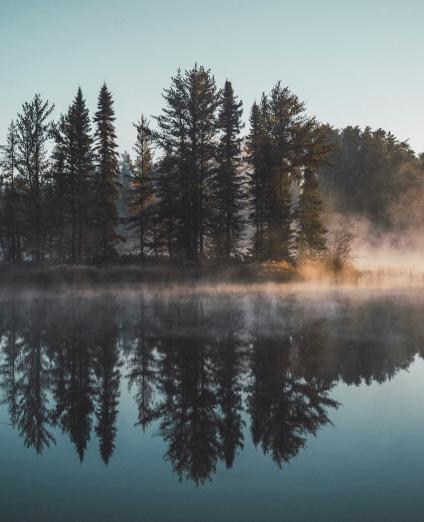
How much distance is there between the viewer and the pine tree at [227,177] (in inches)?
1502

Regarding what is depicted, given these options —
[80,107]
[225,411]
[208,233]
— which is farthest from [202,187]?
[225,411]

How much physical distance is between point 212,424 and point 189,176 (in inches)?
1212

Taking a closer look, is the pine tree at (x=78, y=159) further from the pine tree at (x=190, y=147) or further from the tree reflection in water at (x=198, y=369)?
the tree reflection in water at (x=198, y=369)

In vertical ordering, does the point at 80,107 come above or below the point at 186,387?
above

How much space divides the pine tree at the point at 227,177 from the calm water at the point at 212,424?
24.8m

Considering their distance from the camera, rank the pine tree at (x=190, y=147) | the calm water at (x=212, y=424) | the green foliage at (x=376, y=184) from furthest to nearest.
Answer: the green foliage at (x=376, y=184), the pine tree at (x=190, y=147), the calm water at (x=212, y=424)

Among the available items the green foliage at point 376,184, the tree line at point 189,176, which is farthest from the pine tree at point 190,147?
the green foliage at point 376,184

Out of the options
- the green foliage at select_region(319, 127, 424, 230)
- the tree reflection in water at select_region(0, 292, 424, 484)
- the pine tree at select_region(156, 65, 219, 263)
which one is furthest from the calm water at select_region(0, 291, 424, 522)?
the green foliage at select_region(319, 127, 424, 230)

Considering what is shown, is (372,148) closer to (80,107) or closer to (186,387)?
(80,107)

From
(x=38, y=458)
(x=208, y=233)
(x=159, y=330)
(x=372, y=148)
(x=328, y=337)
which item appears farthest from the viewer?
(x=372, y=148)

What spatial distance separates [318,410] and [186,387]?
8.39ft

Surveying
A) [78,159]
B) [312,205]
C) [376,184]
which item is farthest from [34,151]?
[376,184]

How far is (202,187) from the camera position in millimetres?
37250

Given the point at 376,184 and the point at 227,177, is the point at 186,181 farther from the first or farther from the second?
the point at 376,184
